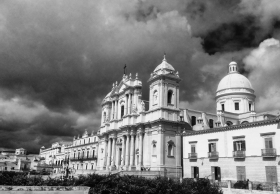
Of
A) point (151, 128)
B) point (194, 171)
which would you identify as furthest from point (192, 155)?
point (151, 128)

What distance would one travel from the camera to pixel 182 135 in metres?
38.3

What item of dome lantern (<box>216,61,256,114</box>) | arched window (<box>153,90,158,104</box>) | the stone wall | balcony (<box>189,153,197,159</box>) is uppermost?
dome lantern (<box>216,61,256,114</box>)

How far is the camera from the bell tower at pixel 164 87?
4138 cm

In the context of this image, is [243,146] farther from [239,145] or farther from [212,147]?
[212,147]

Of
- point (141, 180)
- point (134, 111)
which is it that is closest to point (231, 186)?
point (141, 180)

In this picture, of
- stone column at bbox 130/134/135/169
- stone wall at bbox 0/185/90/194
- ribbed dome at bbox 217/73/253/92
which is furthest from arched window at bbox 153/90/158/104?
stone wall at bbox 0/185/90/194

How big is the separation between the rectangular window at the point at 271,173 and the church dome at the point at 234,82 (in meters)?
29.9

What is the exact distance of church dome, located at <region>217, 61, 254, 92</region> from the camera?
55.3 metres

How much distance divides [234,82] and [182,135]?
22912mm

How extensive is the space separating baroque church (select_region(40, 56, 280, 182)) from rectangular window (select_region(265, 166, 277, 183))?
92 millimetres

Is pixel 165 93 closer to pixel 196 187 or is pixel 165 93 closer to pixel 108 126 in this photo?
pixel 108 126

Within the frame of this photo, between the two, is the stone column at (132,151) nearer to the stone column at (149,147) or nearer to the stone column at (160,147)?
the stone column at (149,147)

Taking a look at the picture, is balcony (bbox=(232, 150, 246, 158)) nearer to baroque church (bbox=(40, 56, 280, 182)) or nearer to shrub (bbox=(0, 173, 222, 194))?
baroque church (bbox=(40, 56, 280, 182))

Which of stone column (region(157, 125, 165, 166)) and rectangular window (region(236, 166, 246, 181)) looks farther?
stone column (region(157, 125, 165, 166))
